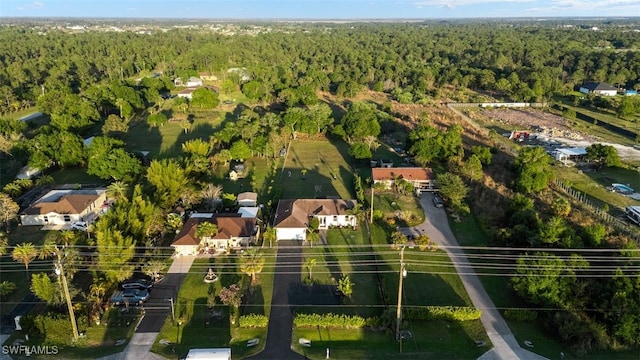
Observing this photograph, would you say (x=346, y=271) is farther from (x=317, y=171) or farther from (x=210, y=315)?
(x=317, y=171)

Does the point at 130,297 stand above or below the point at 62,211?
below

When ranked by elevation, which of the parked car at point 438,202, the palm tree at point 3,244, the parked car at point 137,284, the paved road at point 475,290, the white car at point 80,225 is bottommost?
the paved road at point 475,290

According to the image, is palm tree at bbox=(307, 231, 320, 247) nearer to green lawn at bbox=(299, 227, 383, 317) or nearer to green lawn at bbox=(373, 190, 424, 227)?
green lawn at bbox=(299, 227, 383, 317)

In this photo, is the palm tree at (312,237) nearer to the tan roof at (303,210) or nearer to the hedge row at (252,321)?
the tan roof at (303,210)

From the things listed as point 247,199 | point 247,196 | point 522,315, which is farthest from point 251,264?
point 522,315

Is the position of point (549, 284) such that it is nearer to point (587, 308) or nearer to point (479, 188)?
point (587, 308)

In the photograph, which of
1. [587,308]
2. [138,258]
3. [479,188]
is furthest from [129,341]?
[479,188]

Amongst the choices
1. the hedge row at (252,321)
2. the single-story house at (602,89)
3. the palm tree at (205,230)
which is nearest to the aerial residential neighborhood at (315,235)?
the hedge row at (252,321)
